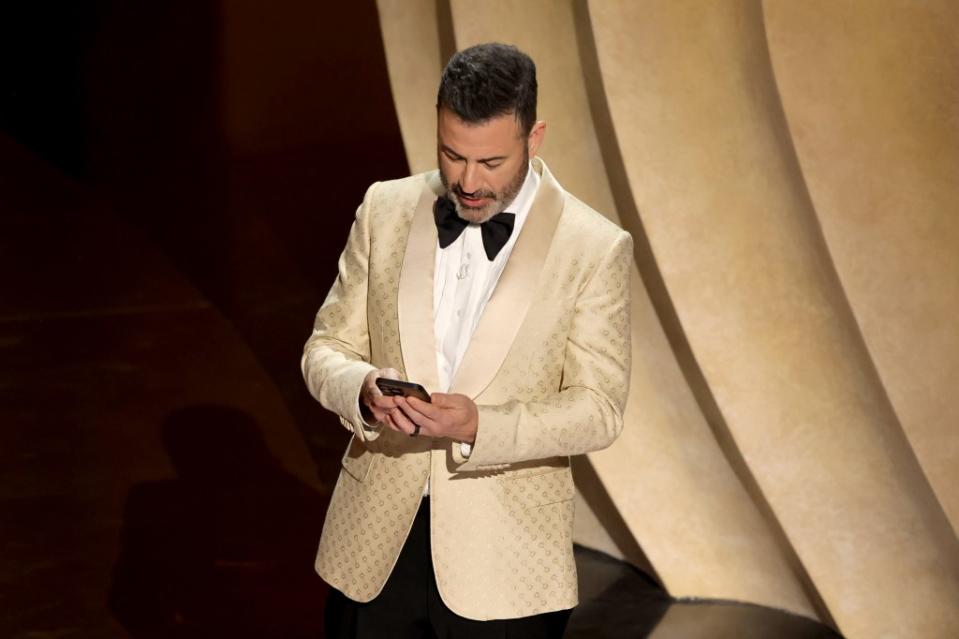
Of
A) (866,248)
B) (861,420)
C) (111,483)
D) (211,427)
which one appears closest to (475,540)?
(866,248)

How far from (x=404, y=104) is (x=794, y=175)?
1690 millimetres

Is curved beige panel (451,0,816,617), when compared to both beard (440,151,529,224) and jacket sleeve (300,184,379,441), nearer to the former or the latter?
jacket sleeve (300,184,379,441)

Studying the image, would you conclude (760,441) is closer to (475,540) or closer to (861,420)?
(861,420)

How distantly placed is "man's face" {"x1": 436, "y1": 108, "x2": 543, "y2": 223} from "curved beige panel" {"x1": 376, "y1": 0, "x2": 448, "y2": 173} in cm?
266

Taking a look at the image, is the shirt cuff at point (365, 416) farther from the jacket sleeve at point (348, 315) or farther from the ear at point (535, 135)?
the ear at point (535, 135)

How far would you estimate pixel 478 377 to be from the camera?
2.77 m

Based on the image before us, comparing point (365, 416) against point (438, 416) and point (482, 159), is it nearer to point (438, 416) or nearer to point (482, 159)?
point (438, 416)

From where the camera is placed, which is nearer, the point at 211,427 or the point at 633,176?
the point at 633,176

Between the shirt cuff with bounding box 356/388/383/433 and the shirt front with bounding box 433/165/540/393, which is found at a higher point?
the shirt front with bounding box 433/165/540/393

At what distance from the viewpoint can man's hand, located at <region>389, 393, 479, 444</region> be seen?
99.4 inches

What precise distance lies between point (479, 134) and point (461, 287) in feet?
1.20

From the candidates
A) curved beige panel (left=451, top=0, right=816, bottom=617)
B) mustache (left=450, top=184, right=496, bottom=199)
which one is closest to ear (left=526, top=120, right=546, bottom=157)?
mustache (left=450, top=184, right=496, bottom=199)

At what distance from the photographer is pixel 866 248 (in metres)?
4.09

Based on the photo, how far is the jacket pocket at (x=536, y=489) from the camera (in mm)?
Answer: 2834
